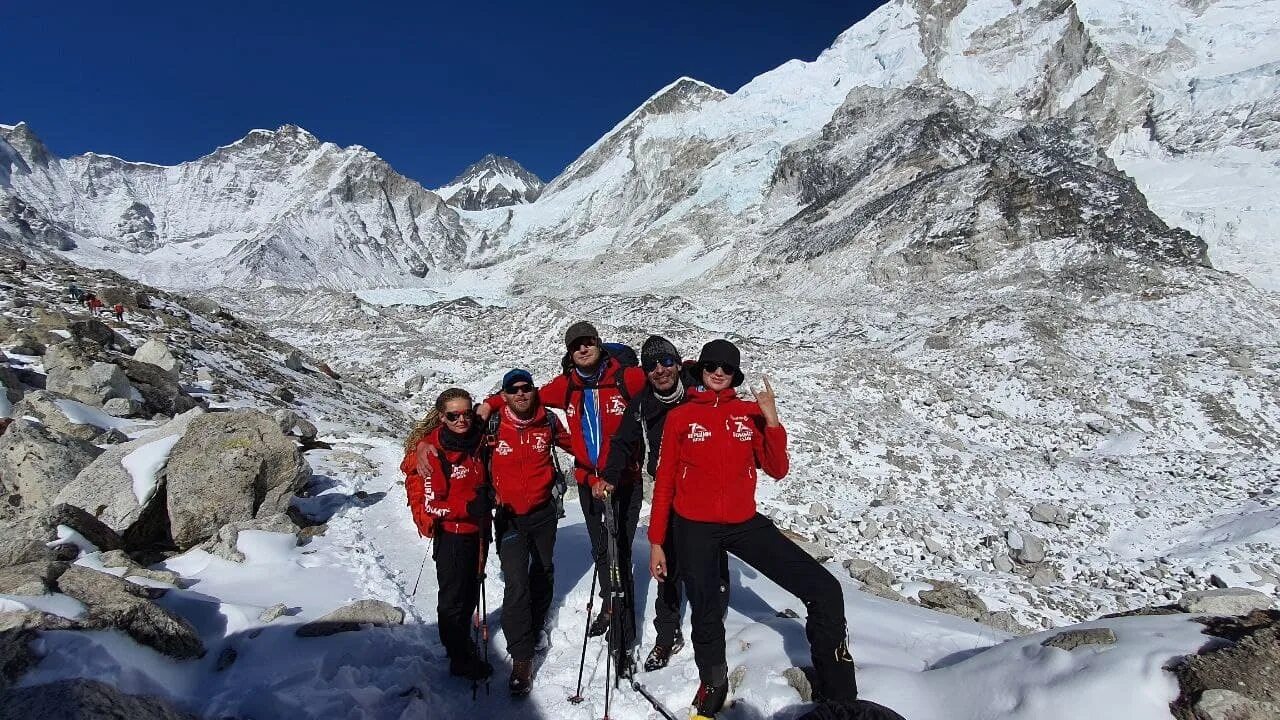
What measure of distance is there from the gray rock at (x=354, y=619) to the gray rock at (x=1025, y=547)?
33.7 feet

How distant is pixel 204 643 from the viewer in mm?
4234

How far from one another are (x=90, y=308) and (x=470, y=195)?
589ft

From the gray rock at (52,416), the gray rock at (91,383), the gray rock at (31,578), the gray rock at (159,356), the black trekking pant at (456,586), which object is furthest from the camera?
the gray rock at (159,356)

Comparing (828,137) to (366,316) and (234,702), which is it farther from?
(234,702)

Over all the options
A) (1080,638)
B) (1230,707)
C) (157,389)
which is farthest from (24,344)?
(1230,707)

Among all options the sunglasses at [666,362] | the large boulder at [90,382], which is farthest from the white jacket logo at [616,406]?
the large boulder at [90,382]

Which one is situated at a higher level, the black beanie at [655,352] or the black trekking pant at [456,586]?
the black beanie at [655,352]

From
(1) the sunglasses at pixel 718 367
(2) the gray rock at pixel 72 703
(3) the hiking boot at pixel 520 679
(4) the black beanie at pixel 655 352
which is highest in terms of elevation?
(4) the black beanie at pixel 655 352

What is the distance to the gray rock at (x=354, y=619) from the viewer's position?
468 cm

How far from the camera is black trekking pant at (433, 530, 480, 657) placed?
4445 millimetres

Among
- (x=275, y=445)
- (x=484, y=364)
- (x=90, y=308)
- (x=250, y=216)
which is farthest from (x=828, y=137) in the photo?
(x=250, y=216)

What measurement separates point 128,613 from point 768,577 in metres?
3.81

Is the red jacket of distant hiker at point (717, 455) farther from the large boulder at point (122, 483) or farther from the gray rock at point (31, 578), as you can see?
the large boulder at point (122, 483)

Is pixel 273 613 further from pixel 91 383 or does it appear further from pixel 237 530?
pixel 91 383
